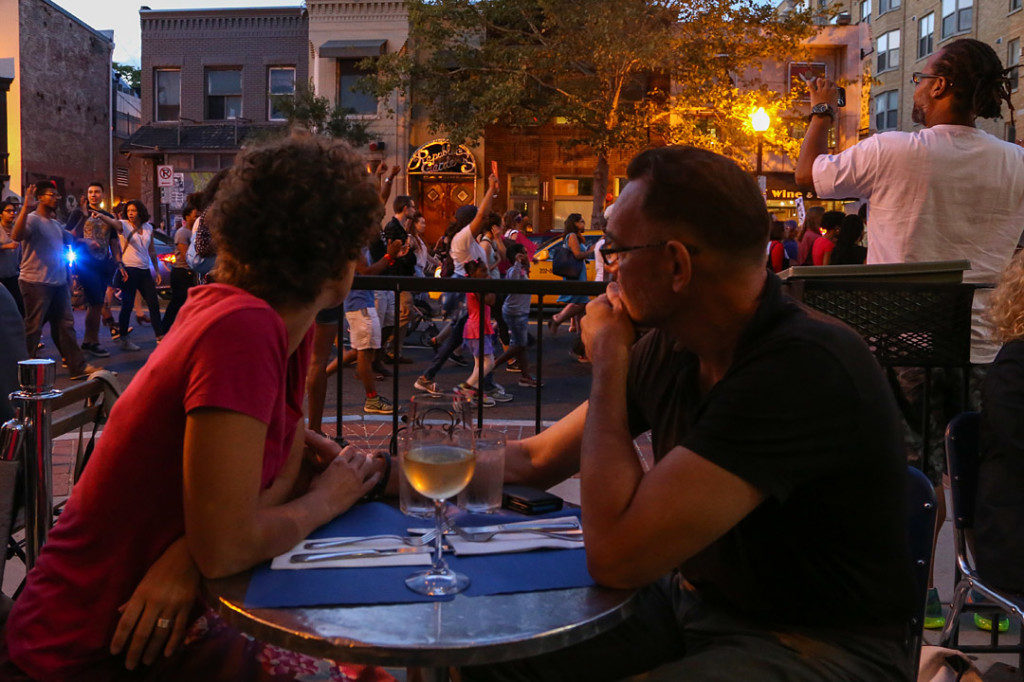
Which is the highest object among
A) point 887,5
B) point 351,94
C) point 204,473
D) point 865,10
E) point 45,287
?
point 865,10

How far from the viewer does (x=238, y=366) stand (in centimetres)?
185

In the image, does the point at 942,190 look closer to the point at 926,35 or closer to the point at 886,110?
the point at 926,35

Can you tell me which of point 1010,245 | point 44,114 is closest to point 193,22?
point 44,114

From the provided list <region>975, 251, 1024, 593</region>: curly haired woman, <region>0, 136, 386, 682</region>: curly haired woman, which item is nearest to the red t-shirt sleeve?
<region>0, 136, 386, 682</region>: curly haired woman

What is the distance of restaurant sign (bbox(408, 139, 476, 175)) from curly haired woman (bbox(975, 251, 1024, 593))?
26.6m

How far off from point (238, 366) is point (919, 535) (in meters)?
1.63

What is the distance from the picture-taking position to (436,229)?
30.1 metres

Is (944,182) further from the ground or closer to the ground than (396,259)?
further from the ground

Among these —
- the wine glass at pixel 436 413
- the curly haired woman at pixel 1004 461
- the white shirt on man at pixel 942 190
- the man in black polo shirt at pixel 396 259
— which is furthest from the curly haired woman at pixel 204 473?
the man in black polo shirt at pixel 396 259

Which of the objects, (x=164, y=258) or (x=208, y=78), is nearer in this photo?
(x=164, y=258)

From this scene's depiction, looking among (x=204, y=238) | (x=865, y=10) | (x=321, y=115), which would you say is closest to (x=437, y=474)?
(x=204, y=238)

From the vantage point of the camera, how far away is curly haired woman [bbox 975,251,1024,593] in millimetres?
2814

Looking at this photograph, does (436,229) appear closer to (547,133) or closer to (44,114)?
(547,133)

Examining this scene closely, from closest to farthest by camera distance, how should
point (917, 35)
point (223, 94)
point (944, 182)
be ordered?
1. point (944, 182)
2. point (223, 94)
3. point (917, 35)
